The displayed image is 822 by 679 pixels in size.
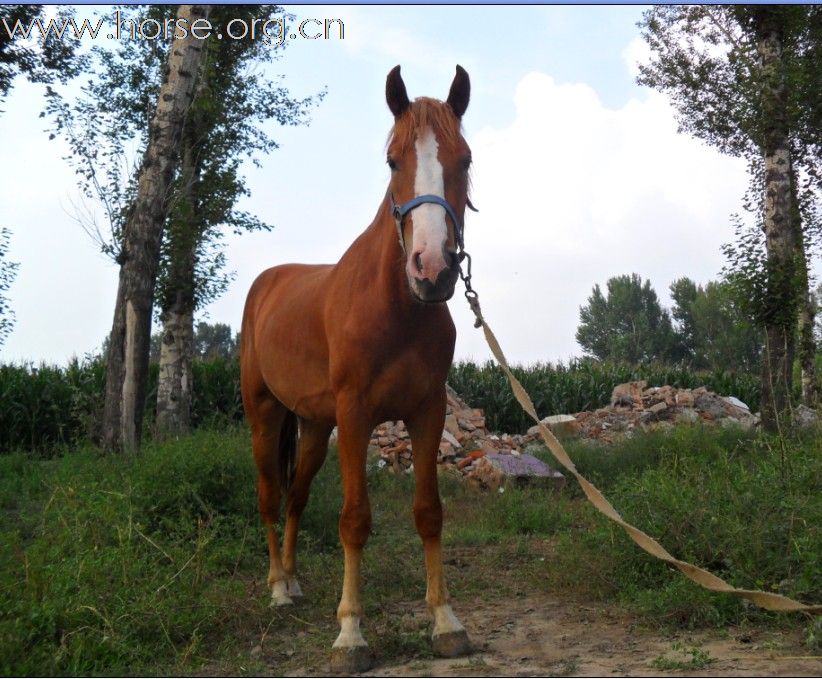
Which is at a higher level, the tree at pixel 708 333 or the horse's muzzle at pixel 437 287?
the tree at pixel 708 333

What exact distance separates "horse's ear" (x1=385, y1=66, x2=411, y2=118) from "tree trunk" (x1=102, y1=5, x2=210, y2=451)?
6796 mm

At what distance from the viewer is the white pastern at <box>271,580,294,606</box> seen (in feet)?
16.9

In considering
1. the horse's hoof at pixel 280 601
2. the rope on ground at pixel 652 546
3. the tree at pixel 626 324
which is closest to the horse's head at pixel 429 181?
the rope on ground at pixel 652 546

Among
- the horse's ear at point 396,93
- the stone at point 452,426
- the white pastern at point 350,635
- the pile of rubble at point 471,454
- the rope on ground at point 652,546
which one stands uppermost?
the horse's ear at point 396,93

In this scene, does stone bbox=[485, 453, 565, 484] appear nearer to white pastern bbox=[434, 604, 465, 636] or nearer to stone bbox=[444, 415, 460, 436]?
stone bbox=[444, 415, 460, 436]

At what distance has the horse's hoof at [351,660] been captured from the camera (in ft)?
12.6

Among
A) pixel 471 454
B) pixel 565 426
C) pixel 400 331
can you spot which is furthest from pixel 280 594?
A: pixel 565 426

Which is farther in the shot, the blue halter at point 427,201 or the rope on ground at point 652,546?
the blue halter at point 427,201

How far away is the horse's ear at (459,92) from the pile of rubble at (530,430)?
16.3 feet

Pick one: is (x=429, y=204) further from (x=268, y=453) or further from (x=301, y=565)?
(x=301, y=565)

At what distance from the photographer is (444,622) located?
4059mm

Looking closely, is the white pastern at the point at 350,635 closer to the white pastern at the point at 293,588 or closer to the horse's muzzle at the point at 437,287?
the white pastern at the point at 293,588

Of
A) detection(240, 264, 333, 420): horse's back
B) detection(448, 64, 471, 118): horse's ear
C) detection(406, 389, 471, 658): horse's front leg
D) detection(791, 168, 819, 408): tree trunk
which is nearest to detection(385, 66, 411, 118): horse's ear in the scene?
detection(448, 64, 471, 118): horse's ear

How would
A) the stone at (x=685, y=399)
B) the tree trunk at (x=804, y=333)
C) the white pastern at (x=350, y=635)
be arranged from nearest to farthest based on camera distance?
the white pastern at (x=350, y=635)
the tree trunk at (x=804, y=333)
the stone at (x=685, y=399)
